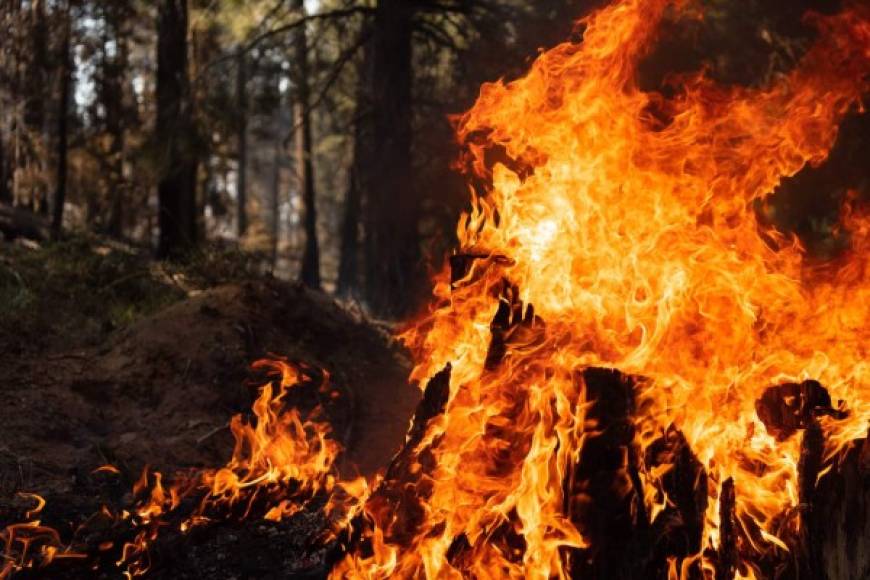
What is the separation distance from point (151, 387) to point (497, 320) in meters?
5.00

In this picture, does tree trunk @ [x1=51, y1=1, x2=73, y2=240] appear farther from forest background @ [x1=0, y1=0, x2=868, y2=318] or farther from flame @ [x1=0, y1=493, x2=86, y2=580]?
flame @ [x1=0, y1=493, x2=86, y2=580]

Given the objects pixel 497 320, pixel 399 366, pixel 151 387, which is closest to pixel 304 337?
pixel 399 366

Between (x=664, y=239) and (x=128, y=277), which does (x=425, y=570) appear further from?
(x=128, y=277)

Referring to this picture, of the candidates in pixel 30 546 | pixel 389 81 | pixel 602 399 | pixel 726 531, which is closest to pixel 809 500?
pixel 726 531

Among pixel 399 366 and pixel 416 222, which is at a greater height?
pixel 416 222

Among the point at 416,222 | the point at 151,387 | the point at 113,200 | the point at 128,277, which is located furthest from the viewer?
the point at 113,200

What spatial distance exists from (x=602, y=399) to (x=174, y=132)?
391 inches

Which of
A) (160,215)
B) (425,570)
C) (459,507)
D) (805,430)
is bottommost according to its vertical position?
(425,570)

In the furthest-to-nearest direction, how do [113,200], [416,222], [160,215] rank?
[113,200] → [160,215] → [416,222]

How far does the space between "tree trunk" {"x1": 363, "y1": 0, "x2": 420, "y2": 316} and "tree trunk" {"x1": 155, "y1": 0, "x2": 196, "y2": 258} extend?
301 centimetres

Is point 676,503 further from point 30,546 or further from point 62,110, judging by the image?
point 62,110

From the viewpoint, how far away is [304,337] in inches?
408

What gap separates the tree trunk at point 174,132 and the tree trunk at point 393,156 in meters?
3.01

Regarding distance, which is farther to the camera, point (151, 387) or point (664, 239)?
point (151, 387)
